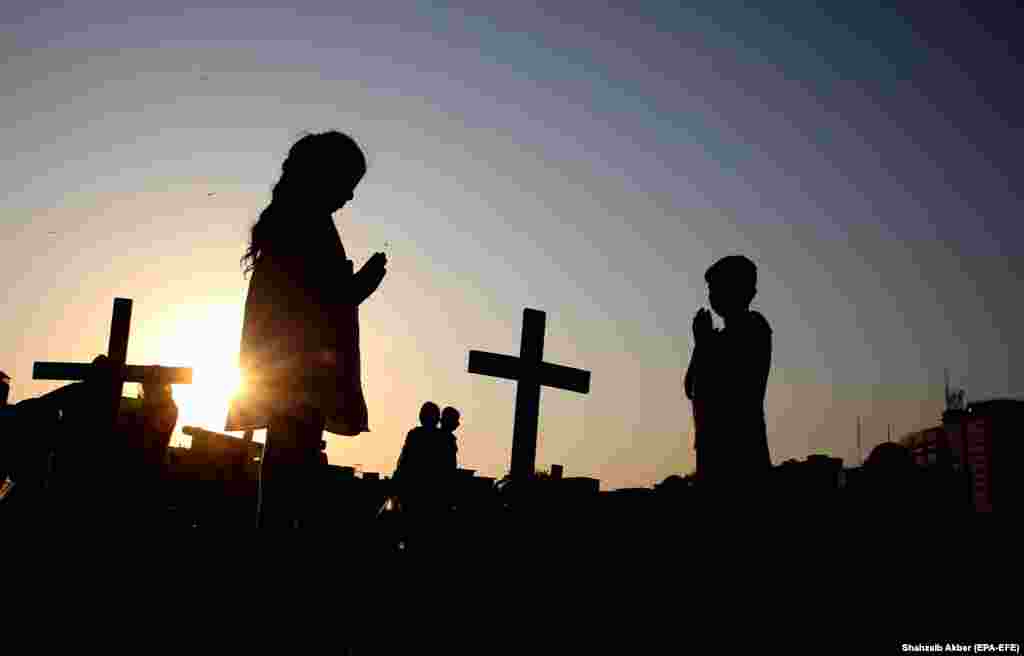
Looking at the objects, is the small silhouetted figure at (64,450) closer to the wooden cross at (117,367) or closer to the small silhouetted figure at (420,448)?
the wooden cross at (117,367)

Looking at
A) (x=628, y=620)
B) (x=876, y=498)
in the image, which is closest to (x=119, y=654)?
(x=628, y=620)

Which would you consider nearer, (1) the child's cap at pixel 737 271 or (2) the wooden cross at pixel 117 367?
(1) the child's cap at pixel 737 271

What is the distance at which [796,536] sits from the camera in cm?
393

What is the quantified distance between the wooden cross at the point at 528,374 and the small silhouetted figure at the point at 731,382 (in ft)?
10.6

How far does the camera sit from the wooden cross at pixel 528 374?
830cm

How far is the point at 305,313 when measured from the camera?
3.89 metres

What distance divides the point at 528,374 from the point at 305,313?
16.5 ft

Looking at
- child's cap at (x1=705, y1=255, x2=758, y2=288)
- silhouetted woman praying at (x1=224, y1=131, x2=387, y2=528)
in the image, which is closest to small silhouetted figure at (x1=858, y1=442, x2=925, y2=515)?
child's cap at (x1=705, y1=255, x2=758, y2=288)

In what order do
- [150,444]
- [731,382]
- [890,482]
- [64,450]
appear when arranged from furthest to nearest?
[150,444]
[64,450]
[731,382]
[890,482]

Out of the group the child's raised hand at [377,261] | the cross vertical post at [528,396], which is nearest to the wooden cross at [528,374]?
the cross vertical post at [528,396]

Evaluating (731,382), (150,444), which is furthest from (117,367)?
(731,382)

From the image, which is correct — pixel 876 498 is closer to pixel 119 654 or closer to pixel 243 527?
pixel 119 654

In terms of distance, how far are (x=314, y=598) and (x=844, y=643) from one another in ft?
7.22

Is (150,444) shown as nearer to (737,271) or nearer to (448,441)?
(448,441)
